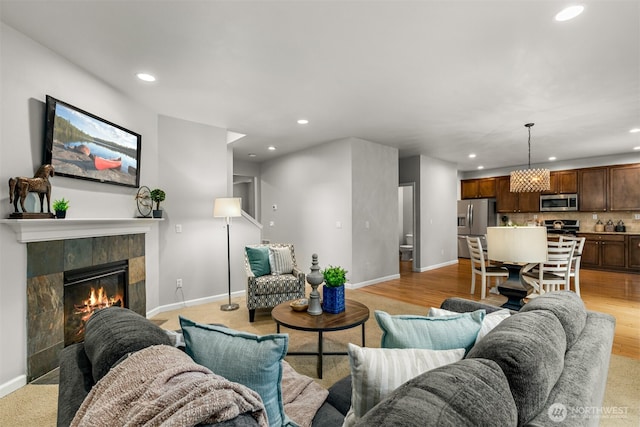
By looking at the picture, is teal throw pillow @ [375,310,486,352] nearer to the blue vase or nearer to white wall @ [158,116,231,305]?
the blue vase

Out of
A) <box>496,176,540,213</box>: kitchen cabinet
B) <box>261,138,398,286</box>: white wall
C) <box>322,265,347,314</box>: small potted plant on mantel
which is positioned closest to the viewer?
<box>322,265,347,314</box>: small potted plant on mantel

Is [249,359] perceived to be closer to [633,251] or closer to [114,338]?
[114,338]

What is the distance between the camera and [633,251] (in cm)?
612

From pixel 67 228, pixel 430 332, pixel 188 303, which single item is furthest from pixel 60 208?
pixel 430 332

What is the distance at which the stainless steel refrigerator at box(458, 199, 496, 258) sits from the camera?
8.03 m

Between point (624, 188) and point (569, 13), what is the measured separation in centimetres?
651

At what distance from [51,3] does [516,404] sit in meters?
3.06

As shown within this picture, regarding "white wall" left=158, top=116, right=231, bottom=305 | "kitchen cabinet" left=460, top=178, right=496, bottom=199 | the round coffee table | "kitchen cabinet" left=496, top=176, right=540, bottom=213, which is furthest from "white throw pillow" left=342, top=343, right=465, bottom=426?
"kitchen cabinet" left=460, top=178, right=496, bottom=199

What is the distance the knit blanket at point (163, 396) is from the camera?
62 centimetres

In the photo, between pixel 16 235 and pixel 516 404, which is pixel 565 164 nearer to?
pixel 516 404

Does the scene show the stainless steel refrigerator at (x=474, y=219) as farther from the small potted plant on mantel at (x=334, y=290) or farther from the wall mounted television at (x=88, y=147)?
the wall mounted television at (x=88, y=147)

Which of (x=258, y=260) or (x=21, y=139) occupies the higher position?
(x=21, y=139)

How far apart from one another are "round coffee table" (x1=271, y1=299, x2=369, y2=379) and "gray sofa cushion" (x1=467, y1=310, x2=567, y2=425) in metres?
1.36

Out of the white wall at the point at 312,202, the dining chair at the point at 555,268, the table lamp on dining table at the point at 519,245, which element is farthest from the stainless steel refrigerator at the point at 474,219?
the table lamp on dining table at the point at 519,245
